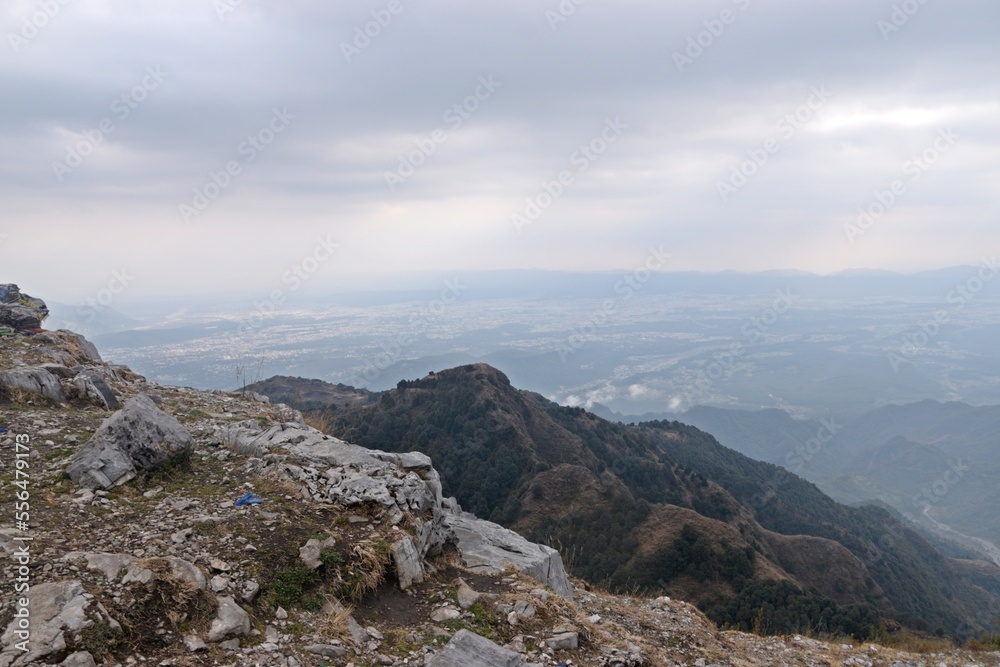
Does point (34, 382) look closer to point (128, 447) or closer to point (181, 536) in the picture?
point (128, 447)

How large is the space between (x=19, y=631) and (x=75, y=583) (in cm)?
65

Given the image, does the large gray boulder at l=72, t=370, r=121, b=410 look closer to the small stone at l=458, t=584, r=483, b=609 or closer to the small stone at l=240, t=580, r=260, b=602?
the small stone at l=240, t=580, r=260, b=602

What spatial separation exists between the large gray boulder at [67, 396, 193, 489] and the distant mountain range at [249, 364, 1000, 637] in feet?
26.1

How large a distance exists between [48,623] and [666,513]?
3553cm

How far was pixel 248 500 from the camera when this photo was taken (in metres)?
7.88

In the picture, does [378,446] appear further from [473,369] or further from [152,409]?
[152,409]

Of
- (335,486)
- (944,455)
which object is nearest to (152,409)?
(335,486)

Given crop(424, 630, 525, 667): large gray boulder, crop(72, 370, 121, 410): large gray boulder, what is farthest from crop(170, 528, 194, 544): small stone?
crop(72, 370, 121, 410): large gray boulder

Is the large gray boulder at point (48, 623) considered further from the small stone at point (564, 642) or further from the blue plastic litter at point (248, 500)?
the small stone at point (564, 642)

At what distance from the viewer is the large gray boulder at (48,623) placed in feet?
15.2

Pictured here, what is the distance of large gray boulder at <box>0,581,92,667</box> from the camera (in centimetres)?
463

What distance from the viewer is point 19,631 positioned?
4.83 m

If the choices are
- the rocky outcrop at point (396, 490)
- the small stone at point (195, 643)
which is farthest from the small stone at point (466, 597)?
the small stone at point (195, 643)

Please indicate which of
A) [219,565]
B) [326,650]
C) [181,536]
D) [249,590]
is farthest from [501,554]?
[181,536]
